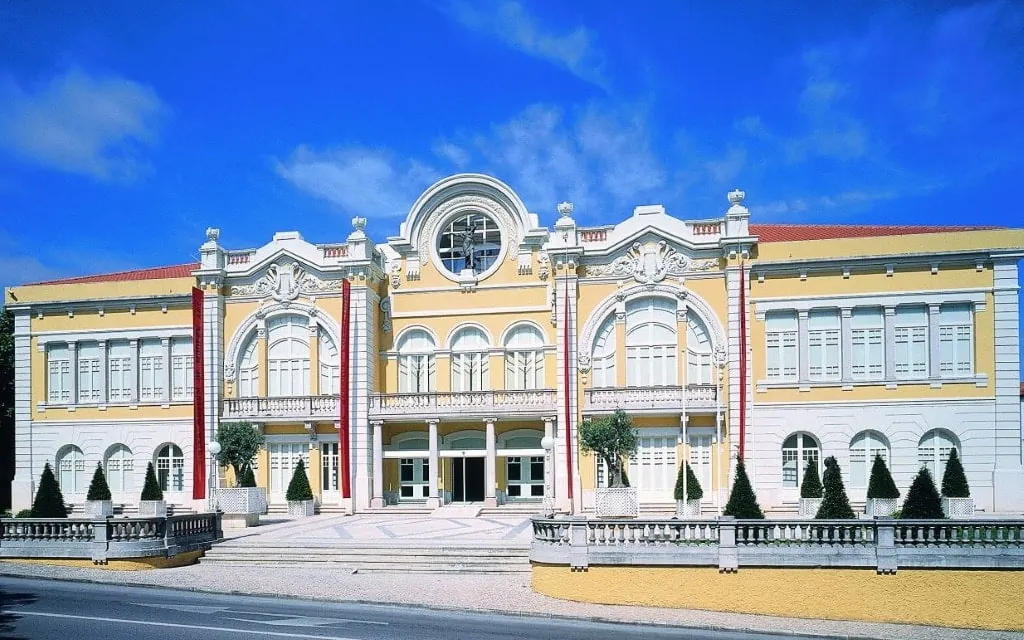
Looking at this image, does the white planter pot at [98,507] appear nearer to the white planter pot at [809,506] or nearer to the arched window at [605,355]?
the arched window at [605,355]

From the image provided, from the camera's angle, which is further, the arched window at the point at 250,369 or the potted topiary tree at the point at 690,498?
the arched window at the point at 250,369

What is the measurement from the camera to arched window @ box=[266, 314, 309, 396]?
37.1 metres

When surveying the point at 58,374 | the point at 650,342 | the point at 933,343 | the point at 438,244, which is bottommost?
the point at 58,374

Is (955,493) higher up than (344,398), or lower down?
lower down

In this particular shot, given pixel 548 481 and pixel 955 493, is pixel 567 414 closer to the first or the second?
pixel 548 481

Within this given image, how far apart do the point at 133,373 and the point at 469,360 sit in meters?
13.6

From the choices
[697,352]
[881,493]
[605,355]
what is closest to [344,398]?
[605,355]

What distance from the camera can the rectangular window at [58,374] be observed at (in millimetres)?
38812

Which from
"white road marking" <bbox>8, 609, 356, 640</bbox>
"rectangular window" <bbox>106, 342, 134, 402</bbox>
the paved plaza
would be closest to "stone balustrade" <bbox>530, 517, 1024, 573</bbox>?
the paved plaza

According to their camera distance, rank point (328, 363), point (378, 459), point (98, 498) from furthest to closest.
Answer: point (328, 363) → point (378, 459) → point (98, 498)

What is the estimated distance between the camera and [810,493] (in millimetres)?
27969

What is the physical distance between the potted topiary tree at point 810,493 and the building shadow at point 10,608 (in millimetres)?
19983

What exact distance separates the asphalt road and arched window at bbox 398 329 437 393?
18113mm

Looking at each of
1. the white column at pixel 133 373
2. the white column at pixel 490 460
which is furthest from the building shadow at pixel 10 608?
the white column at pixel 133 373
